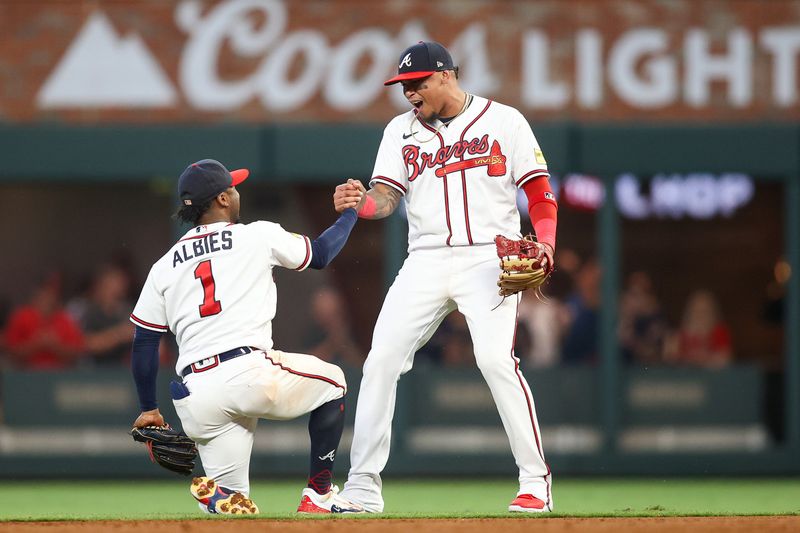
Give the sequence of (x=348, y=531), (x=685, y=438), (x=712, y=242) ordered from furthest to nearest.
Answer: (x=712, y=242), (x=685, y=438), (x=348, y=531)

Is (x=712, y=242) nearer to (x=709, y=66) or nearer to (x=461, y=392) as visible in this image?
(x=709, y=66)

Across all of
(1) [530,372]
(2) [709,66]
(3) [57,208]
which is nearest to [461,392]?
(1) [530,372]

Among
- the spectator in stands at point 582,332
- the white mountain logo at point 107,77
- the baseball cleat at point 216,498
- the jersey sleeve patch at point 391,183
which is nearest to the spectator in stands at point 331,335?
the spectator in stands at point 582,332

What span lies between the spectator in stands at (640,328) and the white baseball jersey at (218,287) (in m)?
5.18

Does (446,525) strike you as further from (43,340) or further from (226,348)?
(43,340)

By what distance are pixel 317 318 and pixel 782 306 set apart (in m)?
3.71

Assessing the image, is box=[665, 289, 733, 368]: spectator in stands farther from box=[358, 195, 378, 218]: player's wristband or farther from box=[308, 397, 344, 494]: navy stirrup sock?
box=[308, 397, 344, 494]: navy stirrup sock

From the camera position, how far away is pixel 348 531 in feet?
16.2

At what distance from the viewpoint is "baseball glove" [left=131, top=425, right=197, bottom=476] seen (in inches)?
225

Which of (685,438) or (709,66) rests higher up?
(709,66)

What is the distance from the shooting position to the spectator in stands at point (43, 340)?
10336 millimetres

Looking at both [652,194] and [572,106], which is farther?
[652,194]

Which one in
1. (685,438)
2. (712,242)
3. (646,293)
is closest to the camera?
(685,438)

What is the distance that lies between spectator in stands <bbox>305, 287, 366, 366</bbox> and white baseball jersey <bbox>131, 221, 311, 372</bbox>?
15.0ft
